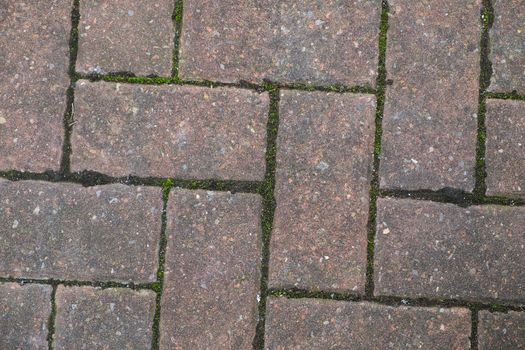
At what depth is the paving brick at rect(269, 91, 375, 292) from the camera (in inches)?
84.9

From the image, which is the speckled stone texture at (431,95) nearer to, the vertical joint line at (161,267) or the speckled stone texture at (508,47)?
the speckled stone texture at (508,47)

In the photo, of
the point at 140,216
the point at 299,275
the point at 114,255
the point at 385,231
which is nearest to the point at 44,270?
the point at 114,255

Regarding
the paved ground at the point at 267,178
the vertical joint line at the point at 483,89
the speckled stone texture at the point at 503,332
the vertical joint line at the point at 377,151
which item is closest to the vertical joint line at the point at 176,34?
the paved ground at the point at 267,178

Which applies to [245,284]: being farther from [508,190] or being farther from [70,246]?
[508,190]

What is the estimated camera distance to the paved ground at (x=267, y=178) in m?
2.15

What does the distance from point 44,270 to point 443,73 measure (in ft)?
Result: 5.39

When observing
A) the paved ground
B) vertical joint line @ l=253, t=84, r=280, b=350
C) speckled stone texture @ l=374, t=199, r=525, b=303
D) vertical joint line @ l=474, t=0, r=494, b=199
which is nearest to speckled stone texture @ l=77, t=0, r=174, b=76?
the paved ground

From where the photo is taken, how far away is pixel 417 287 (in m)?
2.15

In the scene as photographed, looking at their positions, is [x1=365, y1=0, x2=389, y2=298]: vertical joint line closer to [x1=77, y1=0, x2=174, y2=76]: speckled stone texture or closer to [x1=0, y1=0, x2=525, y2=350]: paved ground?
[x1=0, y1=0, x2=525, y2=350]: paved ground

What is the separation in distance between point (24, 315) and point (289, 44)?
1395mm

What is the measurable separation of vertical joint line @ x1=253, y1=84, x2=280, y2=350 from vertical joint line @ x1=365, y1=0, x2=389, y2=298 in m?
0.36

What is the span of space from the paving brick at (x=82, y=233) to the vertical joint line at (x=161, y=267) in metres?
0.02

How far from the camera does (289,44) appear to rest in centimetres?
220

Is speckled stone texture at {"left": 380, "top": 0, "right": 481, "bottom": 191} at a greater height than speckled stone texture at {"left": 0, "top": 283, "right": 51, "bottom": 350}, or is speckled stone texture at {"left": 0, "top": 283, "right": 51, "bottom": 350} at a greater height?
speckled stone texture at {"left": 380, "top": 0, "right": 481, "bottom": 191}
